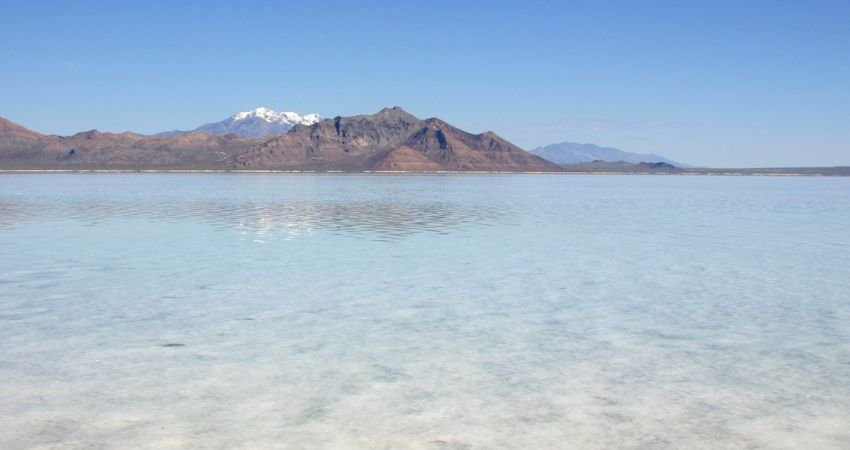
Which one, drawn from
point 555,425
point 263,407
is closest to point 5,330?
point 263,407

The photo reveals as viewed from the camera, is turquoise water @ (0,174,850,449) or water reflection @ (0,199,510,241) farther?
water reflection @ (0,199,510,241)

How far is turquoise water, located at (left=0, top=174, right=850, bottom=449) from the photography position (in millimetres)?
7938

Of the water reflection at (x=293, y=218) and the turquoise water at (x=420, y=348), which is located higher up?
the turquoise water at (x=420, y=348)

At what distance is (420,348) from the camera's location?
37.4ft

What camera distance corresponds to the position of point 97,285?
56.3ft

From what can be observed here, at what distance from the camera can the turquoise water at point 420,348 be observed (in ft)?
26.0

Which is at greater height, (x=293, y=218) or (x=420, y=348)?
(x=420, y=348)

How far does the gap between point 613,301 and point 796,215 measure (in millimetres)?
35774

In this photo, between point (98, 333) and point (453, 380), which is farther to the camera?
point (98, 333)

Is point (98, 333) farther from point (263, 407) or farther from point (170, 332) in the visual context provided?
point (263, 407)

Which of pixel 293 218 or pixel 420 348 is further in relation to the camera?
pixel 293 218

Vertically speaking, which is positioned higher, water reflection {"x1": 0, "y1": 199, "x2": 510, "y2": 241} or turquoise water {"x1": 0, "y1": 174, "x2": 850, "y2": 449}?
turquoise water {"x1": 0, "y1": 174, "x2": 850, "y2": 449}

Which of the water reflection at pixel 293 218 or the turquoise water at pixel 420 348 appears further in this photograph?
the water reflection at pixel 293 218

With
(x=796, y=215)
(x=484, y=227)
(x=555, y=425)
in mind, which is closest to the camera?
(x=555, y=425)
